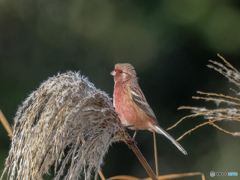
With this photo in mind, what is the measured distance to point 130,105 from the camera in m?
1.58

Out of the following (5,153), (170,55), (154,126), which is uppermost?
(170,55)

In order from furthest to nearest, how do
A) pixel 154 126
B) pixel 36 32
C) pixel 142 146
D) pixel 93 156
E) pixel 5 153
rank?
1. pixel 36 32
2. pixel 142 146
3. pixel 5 153
4. pixel 154 126
5. pixel 93 156

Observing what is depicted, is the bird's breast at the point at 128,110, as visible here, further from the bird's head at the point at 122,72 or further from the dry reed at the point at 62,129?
the dry reed at the point at 62,129

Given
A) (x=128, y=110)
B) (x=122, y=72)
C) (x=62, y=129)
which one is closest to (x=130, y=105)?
(x=128, y=110)

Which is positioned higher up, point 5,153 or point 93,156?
point 5,153

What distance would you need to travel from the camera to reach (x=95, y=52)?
2873 millimetres

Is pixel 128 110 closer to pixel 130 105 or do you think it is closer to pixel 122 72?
pixel 130 105

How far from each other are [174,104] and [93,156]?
1943 millimetres

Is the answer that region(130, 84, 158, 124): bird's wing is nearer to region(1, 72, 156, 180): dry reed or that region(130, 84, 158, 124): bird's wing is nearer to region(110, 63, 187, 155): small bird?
region(110, 63, 187, 155): small bird

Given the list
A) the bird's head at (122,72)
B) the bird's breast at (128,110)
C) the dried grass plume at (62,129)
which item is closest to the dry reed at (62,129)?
the dried grass plume at (62,129)

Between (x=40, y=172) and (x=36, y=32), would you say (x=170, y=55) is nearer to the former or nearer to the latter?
(x=36, y=32)

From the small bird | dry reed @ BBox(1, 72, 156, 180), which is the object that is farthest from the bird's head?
dry reed @ BBox(1, 72, 156, 180)

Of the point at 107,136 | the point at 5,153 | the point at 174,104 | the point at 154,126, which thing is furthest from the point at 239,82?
the point at 5,153

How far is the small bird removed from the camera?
1532 mm
